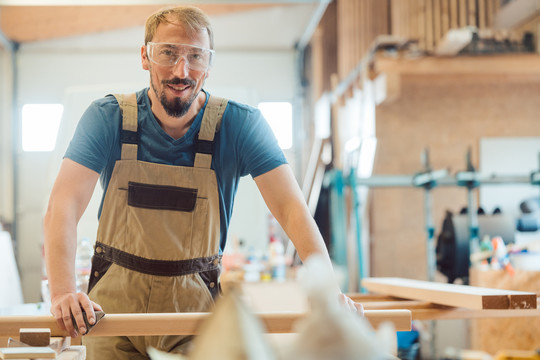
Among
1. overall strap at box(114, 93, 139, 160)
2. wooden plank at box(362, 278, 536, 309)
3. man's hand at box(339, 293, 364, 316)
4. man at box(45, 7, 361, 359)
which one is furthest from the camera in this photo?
overall strap at box(114, 93, 139, 160)

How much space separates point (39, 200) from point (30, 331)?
34.2 ft

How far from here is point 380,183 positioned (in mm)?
4703

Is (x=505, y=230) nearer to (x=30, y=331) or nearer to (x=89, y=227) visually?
(x=89, y=227)

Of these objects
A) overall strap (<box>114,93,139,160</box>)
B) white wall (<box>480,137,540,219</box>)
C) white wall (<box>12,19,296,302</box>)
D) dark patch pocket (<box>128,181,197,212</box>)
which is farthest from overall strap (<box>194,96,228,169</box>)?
white wall (<box>12,19,296,302</box>)

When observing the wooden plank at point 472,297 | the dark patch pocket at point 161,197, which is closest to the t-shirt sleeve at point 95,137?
the dark patch pocket at point 161,197

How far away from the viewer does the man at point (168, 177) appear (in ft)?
6.66

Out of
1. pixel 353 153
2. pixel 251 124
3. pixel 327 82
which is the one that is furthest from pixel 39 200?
pixel 251 124

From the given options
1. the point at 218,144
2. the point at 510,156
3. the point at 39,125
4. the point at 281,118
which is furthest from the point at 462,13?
the point at 39,125

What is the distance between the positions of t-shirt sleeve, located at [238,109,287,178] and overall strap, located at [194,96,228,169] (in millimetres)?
91

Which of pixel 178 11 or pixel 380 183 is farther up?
pixel 178 11

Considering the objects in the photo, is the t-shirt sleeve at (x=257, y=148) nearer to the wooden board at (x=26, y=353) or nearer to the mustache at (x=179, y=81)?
the mustache at (x=179, y=81)

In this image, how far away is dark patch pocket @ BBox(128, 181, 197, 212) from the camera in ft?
7.09

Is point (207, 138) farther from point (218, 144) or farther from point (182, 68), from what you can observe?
point (182, 68)

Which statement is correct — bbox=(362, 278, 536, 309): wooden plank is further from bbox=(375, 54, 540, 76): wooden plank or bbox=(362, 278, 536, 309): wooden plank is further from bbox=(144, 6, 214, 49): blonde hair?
bbox=(375, 54, 540, 76): wooden plank
